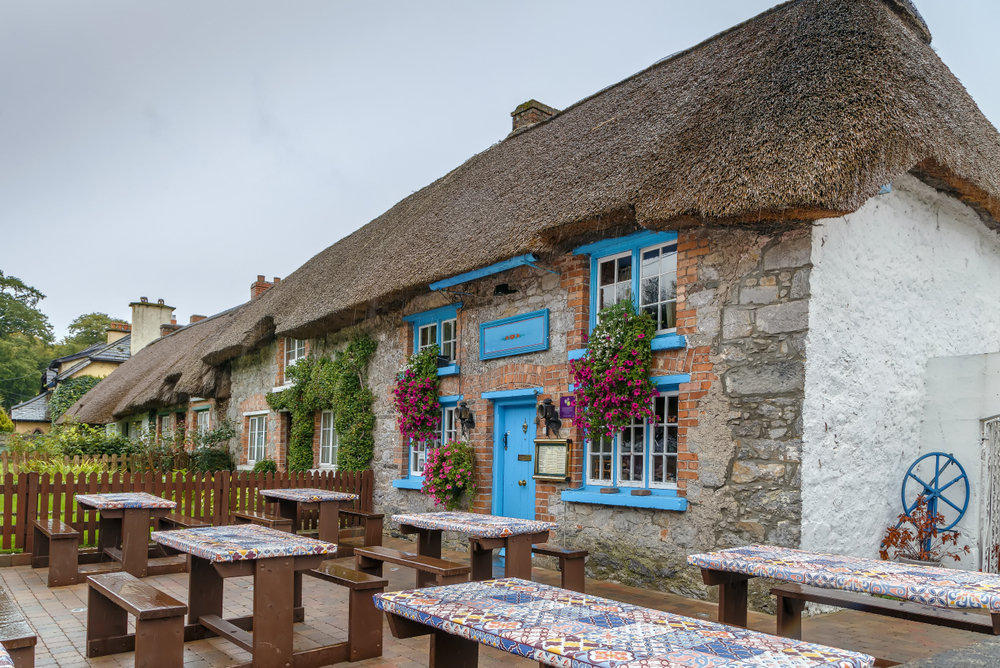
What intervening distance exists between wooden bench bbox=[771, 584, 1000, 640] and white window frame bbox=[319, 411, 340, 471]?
9.36 metres

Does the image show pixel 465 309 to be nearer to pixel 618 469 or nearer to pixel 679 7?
pixel 618 469

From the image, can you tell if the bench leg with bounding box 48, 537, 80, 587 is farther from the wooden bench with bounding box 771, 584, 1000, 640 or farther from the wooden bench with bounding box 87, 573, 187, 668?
the wooden bench with bounding box 771, 584, 1000, 640

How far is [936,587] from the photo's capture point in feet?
10.9

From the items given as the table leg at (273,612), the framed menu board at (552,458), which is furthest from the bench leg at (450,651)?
the framed menu board at (552,458)

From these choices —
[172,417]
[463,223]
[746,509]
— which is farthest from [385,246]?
[172,417]

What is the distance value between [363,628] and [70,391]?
107ft

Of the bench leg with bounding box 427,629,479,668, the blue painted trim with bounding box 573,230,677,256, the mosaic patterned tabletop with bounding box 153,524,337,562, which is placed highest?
the blue painted trim with bounding box 573,230,677,256

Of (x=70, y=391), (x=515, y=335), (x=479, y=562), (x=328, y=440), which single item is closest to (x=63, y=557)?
(x=479, y=562)

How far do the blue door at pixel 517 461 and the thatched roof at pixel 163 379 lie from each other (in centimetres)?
1004

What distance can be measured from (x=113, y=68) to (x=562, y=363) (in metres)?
8.83

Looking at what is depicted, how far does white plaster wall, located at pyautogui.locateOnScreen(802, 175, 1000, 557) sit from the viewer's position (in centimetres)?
603

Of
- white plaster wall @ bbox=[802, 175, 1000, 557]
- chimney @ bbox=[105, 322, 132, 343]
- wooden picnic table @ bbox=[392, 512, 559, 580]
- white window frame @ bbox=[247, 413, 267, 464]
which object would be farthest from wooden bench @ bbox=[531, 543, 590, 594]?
chimney @ bbox=[105, 322, 132, 343]

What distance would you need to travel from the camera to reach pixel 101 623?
4727 mm

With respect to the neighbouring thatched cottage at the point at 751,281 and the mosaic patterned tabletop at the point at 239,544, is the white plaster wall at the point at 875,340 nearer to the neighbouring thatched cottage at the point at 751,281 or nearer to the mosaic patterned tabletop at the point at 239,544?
the neighbouring thatched cottage at the point at 751,281
